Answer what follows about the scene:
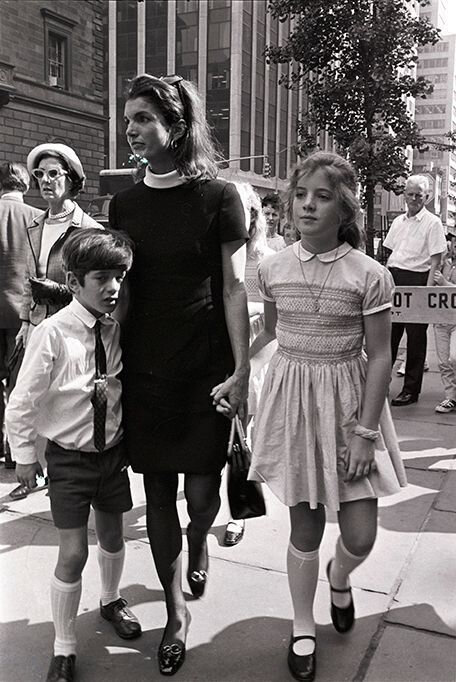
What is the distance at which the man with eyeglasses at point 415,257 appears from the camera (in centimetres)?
634

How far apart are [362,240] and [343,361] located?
1.43 ft

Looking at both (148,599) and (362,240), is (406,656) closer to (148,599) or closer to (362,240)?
(148,599)

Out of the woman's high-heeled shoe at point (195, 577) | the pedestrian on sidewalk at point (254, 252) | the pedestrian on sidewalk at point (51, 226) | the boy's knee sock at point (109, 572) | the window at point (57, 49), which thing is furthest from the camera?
the window at point (57, 49)

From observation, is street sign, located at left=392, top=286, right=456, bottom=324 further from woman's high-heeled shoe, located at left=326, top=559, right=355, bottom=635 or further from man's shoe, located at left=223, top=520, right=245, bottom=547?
woman's high-heeled shoe, located at left=326, top=559, right=355, bottom=635

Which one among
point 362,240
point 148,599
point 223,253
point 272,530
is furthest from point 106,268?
point 272,530

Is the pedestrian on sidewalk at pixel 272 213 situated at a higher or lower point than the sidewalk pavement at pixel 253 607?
higher

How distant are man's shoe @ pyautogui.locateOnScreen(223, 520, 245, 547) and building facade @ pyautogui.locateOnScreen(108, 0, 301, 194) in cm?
2168

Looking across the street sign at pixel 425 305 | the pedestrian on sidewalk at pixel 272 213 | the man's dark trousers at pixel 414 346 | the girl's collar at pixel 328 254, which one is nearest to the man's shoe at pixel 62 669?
the girl's collar at pixel 328 254

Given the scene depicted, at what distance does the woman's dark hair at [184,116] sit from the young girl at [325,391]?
0.35 metres

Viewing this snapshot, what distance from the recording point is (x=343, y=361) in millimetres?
2250

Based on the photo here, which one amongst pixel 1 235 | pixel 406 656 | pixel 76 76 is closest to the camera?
pixel 406 656

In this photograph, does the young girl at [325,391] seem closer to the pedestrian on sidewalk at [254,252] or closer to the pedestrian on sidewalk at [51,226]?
the pedestrian on sidewalk at [254,252]

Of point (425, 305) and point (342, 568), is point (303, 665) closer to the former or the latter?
point (342, 568)

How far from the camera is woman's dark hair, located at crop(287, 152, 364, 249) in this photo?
2197 millimetres
